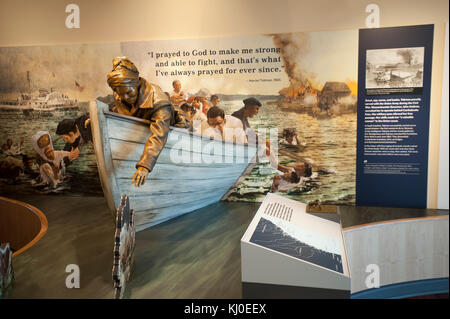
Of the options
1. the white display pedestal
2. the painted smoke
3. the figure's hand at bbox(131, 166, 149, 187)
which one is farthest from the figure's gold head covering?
the painted smoke

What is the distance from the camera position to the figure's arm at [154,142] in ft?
8.13

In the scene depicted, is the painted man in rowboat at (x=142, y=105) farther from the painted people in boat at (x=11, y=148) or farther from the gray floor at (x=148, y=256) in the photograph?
the painted people in boat at (x=11, y=148)

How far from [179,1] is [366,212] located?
2.77 m

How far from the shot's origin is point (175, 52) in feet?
11.9

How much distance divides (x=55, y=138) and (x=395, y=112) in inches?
141

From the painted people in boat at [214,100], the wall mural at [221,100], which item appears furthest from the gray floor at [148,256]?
the painted people in boat at [214,100]

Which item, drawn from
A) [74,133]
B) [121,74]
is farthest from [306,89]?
[74,133]

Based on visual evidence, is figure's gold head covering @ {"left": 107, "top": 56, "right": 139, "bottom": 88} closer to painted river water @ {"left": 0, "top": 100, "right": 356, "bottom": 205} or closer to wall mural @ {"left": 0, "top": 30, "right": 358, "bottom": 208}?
wall mural @ {"left": 0, "top": 30, "right": 358, "bottom": 208}

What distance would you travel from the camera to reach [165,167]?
292 cm

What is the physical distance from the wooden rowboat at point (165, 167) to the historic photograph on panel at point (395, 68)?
1.35 metres

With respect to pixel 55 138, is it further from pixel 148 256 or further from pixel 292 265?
pixel 292 265
